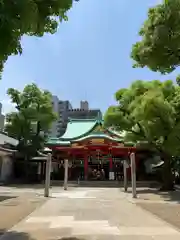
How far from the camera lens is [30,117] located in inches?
1292

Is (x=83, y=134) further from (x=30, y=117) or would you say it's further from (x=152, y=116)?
(x=152, y=116)

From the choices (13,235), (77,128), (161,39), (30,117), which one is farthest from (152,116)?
(77,128)

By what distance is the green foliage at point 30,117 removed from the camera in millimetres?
32750

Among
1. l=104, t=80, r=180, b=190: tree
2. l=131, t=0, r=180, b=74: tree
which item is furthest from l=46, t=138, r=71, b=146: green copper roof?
l=131, t=0, r=180, b=74: tree

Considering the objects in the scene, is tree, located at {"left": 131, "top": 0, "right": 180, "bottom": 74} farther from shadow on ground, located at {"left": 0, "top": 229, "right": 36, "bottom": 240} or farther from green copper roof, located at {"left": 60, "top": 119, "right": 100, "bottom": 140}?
green copper roof, located at {"left": 60, "top": 119, "right": 100, "bottom": 140}

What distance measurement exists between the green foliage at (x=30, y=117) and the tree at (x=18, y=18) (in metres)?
26.9

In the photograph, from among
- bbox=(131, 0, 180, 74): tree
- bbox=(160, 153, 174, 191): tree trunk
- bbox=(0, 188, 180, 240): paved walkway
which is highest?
bbox=(131, 0, 180, 74): tree

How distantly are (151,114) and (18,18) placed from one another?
15.6 metres

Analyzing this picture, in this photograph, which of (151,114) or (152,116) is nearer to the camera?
(151,114)

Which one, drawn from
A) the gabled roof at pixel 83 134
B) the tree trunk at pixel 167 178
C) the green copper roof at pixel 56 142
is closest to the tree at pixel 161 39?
the tree trunk at pixel 167 178

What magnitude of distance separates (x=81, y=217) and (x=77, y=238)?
3281mm

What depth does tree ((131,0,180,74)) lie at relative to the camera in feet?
31.8

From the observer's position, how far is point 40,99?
33562 millimetres

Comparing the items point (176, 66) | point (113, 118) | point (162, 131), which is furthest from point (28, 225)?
point (113, 118)
